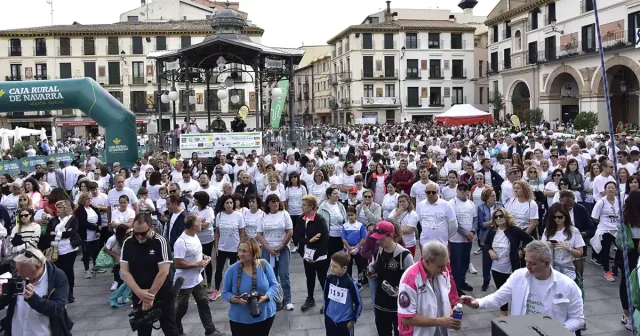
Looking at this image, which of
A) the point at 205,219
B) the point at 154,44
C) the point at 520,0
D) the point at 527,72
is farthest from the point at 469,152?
the point at 154,44

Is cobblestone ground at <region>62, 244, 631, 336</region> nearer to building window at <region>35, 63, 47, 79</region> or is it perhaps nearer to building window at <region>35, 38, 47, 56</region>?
building window at <region>35, 63, 47, 79</region>

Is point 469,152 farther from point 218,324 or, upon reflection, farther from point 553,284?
point 553,284

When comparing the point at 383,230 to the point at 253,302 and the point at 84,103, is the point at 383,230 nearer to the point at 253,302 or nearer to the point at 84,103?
the point at 253,302

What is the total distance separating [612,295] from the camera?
7285mm

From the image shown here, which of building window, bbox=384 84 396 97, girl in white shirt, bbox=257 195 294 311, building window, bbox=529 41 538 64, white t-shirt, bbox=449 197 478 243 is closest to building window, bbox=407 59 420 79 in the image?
building window, bbox=384 84 396 97

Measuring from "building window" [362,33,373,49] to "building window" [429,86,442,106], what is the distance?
8.03 meters

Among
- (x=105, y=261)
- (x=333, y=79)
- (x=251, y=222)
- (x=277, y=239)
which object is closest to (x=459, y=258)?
(x=277, y=239)

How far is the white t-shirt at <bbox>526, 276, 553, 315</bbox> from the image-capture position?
13.1 feet

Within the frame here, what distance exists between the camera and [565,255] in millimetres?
5664

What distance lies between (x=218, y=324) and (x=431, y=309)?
3479 millimetres

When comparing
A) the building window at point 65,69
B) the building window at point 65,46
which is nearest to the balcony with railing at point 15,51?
the building window at point 65,46

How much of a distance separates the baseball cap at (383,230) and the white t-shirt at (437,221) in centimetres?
214

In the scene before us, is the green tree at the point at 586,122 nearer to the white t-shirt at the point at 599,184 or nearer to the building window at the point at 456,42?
the white t-shirt at the point at 599,184

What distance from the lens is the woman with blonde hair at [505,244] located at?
6.19 meters
